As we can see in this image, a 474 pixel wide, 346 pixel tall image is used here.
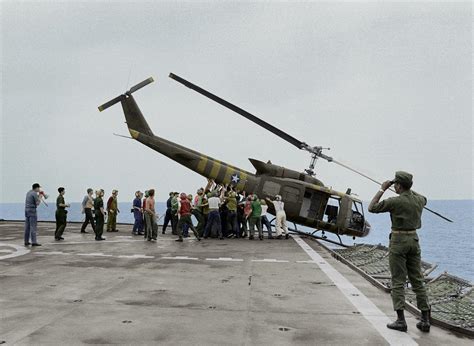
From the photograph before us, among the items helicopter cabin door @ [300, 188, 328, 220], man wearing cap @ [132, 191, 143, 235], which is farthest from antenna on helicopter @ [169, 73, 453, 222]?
man wearing cap @ [132, 191, 143, 235]

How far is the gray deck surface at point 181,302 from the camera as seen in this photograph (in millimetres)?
5043

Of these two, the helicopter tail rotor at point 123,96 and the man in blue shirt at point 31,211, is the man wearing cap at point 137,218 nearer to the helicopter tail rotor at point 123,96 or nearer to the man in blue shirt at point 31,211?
the man in blue shirt at point 31,211

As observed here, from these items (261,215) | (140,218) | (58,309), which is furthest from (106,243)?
(58,309)

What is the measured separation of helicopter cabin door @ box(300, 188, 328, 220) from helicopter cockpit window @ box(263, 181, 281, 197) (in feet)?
4.22

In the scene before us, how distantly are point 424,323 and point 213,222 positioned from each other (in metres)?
12.5

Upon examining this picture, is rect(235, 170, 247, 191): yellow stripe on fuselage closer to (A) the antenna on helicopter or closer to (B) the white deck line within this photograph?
(A) the antenna on helicopter

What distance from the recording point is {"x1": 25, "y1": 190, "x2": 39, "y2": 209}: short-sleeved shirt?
13.5 metres

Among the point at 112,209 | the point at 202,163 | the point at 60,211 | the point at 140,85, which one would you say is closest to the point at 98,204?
the point at 60,211

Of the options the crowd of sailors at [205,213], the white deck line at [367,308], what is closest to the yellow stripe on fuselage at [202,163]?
the crowd of sailors at [205,213]

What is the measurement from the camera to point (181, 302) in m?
6.62

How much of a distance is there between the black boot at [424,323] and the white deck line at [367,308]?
1.30ft

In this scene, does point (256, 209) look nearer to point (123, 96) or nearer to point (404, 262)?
point (123, 96)

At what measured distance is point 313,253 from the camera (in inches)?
515

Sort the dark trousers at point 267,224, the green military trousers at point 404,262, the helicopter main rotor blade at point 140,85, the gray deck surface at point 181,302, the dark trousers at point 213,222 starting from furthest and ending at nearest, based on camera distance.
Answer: the helicopter main rotor blade at point 140,85 < the dark trousers at point 267,224 < the dark trousers at point 213,222 < the green military trousers at point 404,262 < the gray deck surface at point 181,302
